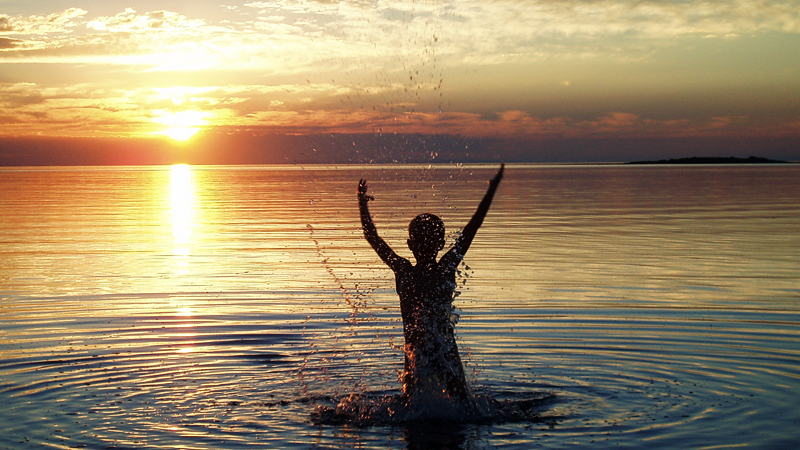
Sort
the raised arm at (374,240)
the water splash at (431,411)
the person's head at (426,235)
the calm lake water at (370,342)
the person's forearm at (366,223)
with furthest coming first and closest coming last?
the water splash at (431,411) → the calm lake water at (370,342) → the person's forearm at (366,223) → the raised arm at (374,240) → the person's head at (426,235)

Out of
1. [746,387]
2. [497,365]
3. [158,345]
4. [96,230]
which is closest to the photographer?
[746,387]

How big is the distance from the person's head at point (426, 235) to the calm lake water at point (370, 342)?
1.97 m

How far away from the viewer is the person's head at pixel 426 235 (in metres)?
7.51

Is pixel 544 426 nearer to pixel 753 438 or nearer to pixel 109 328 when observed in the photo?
pixel 753 438

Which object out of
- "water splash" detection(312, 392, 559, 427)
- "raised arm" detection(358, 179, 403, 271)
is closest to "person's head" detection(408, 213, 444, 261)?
"raised arm" detection(358, 179, 403, 271)

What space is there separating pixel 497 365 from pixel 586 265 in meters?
9.73

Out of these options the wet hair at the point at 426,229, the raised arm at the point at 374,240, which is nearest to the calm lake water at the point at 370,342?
the raised arm at the point at 374,240

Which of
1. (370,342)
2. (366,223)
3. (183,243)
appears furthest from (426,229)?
(183,243)

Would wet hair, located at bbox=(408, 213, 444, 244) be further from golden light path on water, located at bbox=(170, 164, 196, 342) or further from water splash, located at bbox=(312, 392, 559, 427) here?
golden light path on water, located at bbox=(170, 164, 196, 342)

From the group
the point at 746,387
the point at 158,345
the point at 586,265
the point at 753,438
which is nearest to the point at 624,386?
the point at 746,387

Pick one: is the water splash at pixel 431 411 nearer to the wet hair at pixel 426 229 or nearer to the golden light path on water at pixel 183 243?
the wet hair at pixel 426 229

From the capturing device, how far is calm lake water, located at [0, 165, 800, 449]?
837 cm

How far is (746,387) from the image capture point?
9.95 meters

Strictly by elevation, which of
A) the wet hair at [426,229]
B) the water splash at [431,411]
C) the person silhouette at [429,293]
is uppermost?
the wet hair at [426,229]
